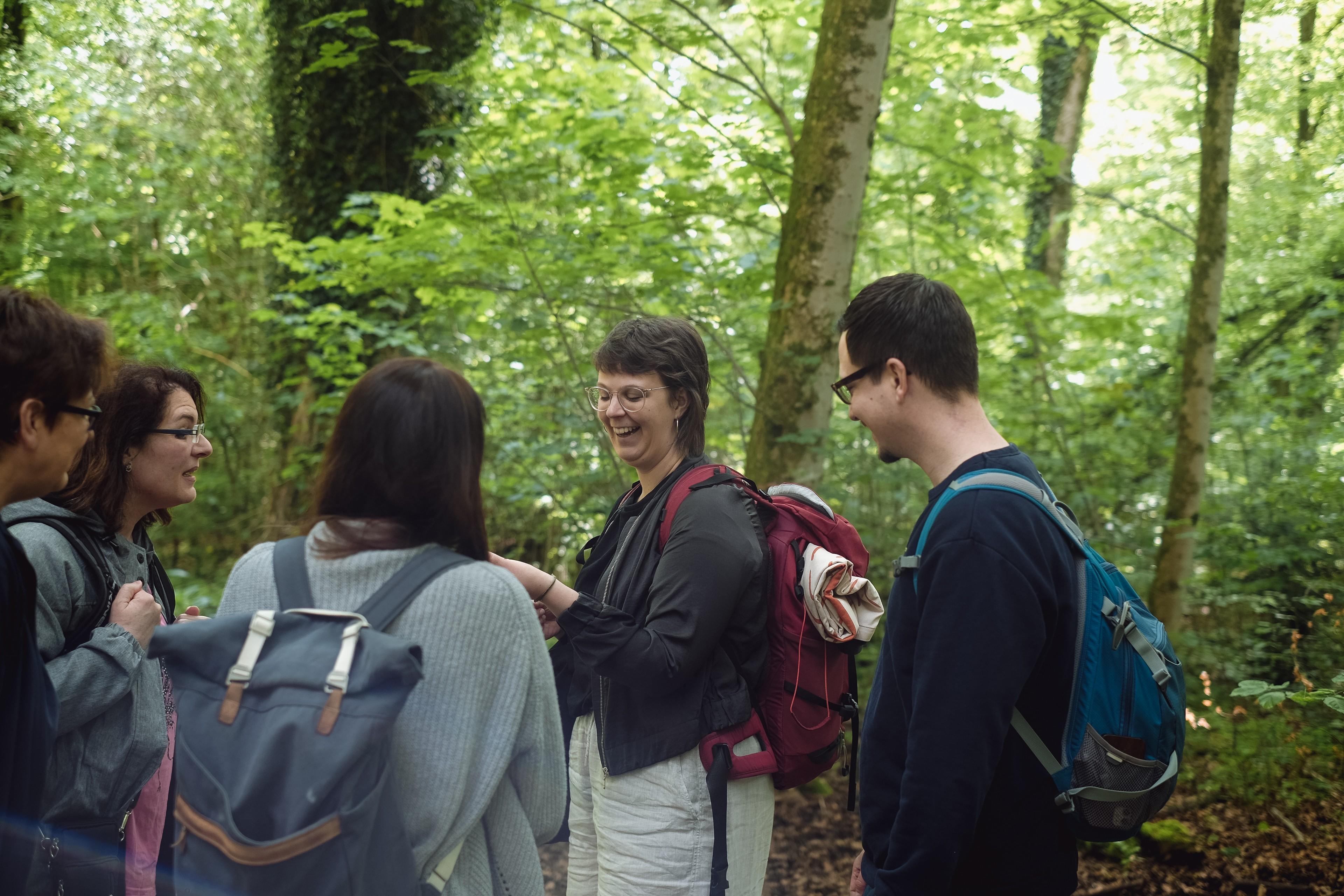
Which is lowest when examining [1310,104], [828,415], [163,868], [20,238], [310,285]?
[163,868]

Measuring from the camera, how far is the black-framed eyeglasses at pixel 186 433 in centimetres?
228

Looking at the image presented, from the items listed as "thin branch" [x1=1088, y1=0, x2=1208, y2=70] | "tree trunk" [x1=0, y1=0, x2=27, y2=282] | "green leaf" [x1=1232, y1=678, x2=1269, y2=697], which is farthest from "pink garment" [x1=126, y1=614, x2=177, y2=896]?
"tree trunk" [x1=0, y1=0, x2=27, y2=282]

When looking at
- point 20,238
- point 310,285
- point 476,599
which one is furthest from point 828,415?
point 20,238

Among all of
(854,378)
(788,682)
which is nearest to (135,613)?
(788,682)

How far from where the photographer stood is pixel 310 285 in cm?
565

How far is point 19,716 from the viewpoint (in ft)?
4.61

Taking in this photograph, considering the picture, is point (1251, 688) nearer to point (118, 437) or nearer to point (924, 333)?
point (924, 333)

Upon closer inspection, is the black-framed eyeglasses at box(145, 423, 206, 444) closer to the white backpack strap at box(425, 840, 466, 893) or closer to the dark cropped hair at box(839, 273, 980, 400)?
the white backpack strap at box(425, 840, 466, 893)

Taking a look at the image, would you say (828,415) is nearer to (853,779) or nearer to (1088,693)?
(853,779)

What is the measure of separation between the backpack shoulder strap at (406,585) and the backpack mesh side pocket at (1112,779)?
3.84 feet

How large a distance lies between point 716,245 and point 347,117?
440 cm

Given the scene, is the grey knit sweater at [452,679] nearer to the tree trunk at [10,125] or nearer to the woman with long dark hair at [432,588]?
the woman with long dark hair at [432,588]

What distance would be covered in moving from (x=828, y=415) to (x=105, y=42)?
1099 cm

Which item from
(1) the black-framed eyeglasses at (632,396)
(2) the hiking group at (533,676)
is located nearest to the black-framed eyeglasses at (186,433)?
(2) the hiking group at (533,676)
